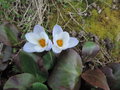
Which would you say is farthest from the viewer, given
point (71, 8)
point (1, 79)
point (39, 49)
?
point (71, 8)

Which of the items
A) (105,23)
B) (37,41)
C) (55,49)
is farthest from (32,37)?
(105,23)

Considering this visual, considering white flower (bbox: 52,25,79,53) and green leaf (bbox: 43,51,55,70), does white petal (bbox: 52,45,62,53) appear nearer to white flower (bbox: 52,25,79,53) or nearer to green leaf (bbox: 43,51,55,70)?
white flower (bbox: 52,25,79,53)

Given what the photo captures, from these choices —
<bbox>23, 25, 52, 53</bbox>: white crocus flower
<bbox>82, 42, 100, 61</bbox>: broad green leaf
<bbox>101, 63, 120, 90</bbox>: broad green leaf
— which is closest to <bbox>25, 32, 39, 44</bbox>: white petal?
<bbox>23, 25, 52, 53</bbox>: white crocus flower

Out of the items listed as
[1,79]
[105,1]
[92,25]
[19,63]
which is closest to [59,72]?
[19,63]

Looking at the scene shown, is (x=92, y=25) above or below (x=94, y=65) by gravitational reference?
above

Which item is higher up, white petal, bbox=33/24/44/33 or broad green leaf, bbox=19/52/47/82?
white petal, bbox=33/24/44/33

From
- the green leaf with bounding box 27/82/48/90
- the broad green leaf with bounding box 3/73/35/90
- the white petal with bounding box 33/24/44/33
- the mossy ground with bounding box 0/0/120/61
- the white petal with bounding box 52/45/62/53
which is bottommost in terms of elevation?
the green leaf with bounding box 27/82/48/90

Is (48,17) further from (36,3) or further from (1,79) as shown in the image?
(1,79)

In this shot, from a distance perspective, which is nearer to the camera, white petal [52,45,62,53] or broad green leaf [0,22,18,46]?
white petal [52,45,62,53]
